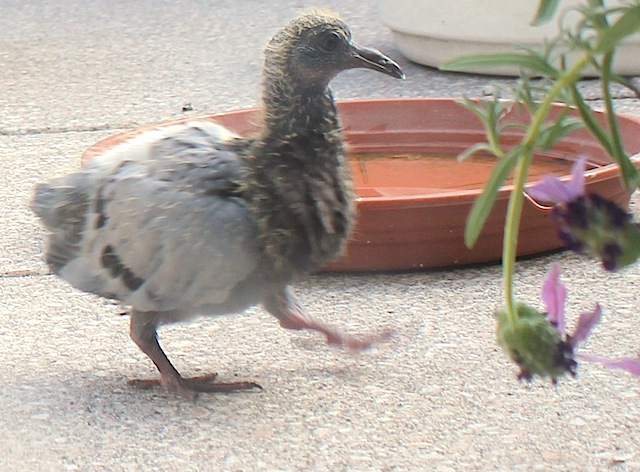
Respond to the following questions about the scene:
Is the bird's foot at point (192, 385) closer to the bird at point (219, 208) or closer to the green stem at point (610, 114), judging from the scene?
the bird at point (219, 208)

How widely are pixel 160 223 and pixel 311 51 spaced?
47 centimetres

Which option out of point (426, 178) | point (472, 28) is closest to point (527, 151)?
point (426, 178)

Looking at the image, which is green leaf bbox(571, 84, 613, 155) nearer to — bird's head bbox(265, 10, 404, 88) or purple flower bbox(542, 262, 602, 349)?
purple flower bbox(542, 262, 602, 349)

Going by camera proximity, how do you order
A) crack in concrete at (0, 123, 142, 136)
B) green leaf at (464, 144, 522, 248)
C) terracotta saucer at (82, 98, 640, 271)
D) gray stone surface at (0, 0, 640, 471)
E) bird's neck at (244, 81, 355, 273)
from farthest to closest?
crack in concrete at (0, 123, 142, 136) → terracotta saucer at (82, 98, 640, 271) → bird's neck at (244, 81, 355, 273) → gray stone surface at (0, 0, 640, 471) → green leaf at (464, 144, 522, 248)

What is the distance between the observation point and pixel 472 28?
4.84 meters

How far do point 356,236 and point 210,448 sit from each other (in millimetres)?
955

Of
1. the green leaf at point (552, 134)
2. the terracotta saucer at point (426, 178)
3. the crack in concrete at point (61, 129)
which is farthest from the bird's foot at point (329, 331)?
the crack in concrete at point (61, 129)

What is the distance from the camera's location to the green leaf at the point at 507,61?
908mm

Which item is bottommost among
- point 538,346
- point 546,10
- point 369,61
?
point 369,61

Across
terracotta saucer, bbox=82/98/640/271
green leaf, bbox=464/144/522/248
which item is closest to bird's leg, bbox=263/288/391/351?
terracotta saucer, bbox=82/98/640/271

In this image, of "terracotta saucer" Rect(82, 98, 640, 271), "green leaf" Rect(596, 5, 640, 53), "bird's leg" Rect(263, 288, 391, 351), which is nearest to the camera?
"green leaf" Rect(596, 5, 640, 53)

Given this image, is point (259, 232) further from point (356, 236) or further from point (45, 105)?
point (45, 105)

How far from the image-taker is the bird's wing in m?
2.12

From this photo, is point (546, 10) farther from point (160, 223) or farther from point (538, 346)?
point (160, 223)
